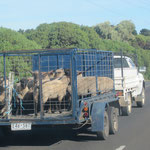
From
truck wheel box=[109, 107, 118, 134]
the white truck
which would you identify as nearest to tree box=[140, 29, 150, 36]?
the white truck

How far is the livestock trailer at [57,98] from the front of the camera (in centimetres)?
895

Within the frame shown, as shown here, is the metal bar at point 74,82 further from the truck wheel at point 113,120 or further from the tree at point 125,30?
the tree at point 125,30

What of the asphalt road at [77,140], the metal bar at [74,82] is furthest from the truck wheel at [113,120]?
the metal bar at [74,82]

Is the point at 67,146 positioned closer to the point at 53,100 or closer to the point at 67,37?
the point at 53,100

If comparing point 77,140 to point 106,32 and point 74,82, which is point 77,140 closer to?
point 74,82

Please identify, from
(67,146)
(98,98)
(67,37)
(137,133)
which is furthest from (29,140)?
(67,37)

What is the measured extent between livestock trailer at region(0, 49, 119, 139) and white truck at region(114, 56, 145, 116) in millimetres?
3590

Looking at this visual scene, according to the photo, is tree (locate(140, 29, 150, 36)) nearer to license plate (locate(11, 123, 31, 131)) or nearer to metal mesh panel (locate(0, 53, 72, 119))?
metal mesh panel (locate(0, 53, 72, 119))

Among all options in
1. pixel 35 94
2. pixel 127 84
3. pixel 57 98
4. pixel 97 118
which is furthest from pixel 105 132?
pixel 127 84

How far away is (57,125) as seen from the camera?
30.4 ft

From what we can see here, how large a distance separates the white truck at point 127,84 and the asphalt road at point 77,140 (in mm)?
1920

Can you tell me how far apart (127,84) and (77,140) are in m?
5.36

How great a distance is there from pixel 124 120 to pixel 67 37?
21.7 metres

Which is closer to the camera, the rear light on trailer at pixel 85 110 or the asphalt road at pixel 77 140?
the rear light on trailer at pixel 85 110
